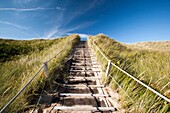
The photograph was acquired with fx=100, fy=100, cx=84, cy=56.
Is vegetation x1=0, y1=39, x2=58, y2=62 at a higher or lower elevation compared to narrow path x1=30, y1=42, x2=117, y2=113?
higher

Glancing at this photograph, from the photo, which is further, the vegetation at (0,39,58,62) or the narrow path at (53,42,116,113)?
the vegetation at (0,39,58,62)

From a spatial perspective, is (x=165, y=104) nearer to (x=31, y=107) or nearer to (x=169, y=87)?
(x=169, y=87)

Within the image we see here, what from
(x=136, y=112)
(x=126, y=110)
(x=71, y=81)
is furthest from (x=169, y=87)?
(x=71, y=81)

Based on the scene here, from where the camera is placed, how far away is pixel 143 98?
2.30m

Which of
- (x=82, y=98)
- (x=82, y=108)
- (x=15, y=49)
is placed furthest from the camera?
(x=15, y=49)

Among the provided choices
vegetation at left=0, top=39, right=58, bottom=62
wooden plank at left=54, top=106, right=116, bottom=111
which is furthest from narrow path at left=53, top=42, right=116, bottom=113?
vegetation at left=0, top=39, right=58, bottom=62

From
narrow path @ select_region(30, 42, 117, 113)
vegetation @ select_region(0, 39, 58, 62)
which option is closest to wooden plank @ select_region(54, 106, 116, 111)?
narrow path @ select_region(30, 42, 117, 113)

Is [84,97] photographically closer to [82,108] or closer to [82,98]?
[82,98]

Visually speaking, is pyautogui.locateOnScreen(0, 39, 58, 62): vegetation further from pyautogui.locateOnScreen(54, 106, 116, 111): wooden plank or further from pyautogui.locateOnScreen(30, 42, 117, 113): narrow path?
pyautogui.locateOnScreen(54, 106, 116, 111): wooden plank

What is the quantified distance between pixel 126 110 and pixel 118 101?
0.39 m

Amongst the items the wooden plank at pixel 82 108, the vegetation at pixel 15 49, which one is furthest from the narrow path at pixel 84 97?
the vegetation at pixel 15 49

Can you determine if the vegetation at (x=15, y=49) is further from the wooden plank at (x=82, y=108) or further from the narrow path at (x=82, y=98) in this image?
the wooden plank at (x=82, y=108)

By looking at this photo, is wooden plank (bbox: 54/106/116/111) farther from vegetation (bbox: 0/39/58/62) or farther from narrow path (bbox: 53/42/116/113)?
vegetation (bbox: 0/39/58/62)

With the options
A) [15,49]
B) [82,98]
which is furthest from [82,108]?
[15,49]
